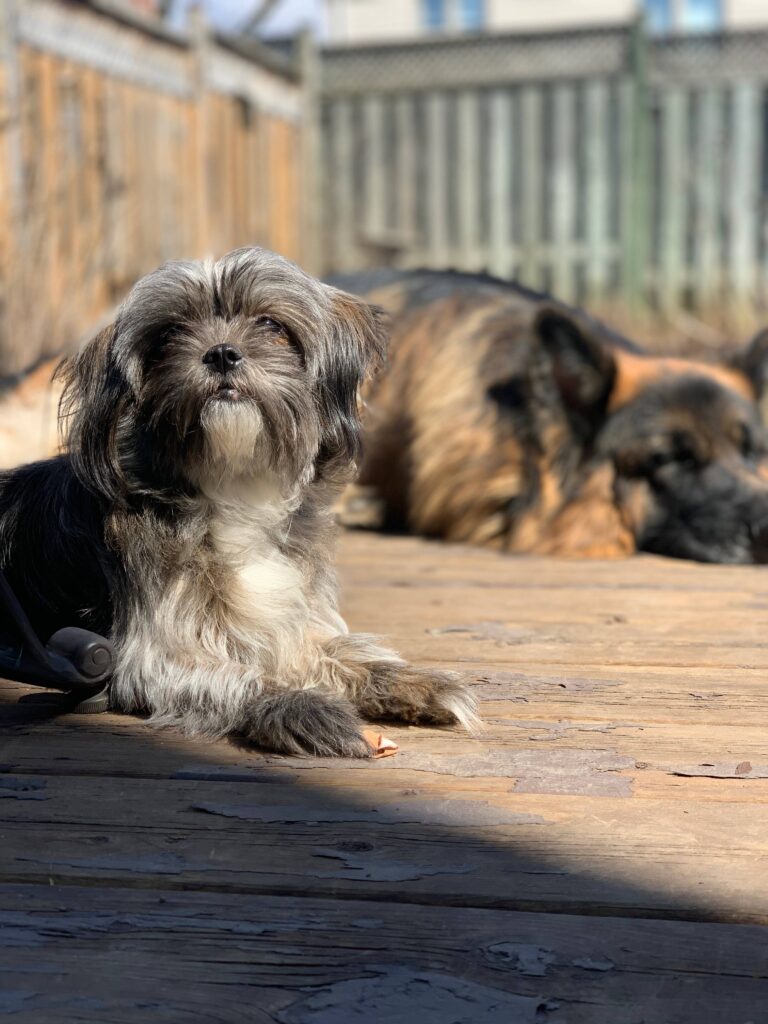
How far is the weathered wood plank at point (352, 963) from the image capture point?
1676 mm

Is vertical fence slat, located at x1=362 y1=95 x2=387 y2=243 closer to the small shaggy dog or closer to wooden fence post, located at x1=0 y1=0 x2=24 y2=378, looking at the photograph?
wooden fence post, located at x1=0 y1=0 x2=24 y2=378

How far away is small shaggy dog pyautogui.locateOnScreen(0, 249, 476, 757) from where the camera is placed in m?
3.02

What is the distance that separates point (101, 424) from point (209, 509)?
329mm

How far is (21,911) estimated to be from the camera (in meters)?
1.96

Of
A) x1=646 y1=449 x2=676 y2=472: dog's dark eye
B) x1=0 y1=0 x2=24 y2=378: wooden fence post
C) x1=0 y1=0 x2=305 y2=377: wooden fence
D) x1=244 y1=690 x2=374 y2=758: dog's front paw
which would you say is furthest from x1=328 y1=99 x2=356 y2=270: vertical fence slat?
x1=244 y1=690 x2=374 y2=758: dog's front paw

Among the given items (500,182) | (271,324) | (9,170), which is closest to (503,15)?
(500,182)

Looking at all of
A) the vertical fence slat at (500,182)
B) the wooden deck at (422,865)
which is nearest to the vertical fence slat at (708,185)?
the vertical fence slat at (500,182)

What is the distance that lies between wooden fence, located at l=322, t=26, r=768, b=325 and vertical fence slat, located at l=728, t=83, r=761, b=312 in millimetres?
14

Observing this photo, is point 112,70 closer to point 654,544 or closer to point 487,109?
point 487,109

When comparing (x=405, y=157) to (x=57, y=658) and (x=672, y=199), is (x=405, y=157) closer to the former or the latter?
(x=672, y=199)

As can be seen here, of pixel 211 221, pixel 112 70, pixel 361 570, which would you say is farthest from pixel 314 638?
pixel 211 221

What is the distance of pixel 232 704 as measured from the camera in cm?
294

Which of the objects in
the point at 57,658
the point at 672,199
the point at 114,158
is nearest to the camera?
the point at 57,658

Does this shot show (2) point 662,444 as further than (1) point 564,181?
No
